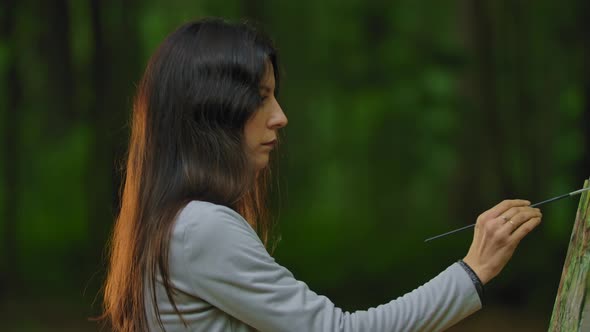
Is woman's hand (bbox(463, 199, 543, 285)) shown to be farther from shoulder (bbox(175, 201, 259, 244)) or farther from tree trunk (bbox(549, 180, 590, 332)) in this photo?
shoulder (bbox(175, 201, 259, 244))

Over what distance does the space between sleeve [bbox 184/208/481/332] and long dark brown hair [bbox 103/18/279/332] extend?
0.23 feet

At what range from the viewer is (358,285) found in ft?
16.3

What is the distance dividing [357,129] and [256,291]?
3915mm

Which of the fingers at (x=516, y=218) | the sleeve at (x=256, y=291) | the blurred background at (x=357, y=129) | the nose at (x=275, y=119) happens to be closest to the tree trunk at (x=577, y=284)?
the fingers at (x=516, y=218)

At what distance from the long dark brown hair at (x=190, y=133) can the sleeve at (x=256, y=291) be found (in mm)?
70

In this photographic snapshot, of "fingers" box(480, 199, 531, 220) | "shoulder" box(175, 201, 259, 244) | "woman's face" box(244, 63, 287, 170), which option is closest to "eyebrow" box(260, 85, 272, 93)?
"woman's face" box(244, 63, 287, 170)

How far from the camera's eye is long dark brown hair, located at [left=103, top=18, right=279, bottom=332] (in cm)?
117

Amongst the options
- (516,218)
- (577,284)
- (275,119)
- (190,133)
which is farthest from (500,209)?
(190,133)

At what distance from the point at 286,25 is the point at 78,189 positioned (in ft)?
4.95

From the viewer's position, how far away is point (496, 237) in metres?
1.16

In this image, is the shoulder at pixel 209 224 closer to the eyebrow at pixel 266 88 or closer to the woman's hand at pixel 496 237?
the eyebrow at pixel 266 88

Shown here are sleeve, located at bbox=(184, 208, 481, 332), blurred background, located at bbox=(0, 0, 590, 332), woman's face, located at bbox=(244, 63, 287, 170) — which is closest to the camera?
sleeve, located at bbox=(184, 208, 481, 332)

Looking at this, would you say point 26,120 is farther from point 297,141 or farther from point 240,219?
point 240,219

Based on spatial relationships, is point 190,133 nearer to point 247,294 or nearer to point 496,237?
point 247,294
